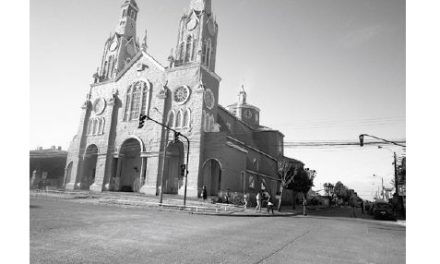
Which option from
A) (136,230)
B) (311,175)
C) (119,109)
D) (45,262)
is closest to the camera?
(45,262)

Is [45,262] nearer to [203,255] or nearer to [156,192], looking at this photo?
[203,255]

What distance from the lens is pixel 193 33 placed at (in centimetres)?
3512

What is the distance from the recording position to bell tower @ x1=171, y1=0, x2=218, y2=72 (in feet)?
113

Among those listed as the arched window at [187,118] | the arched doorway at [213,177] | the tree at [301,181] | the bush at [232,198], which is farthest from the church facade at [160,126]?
the tree at [301,181]

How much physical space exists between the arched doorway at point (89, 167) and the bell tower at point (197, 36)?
16.4 meters

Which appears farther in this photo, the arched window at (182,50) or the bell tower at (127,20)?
the bell tower at (127,20)

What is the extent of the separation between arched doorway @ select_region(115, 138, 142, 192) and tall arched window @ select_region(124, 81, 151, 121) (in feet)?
11.3

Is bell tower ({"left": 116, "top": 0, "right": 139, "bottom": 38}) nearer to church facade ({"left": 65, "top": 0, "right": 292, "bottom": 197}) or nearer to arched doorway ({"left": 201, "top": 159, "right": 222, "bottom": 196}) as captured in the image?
church facade ({"left": 65, "top": 0, "right": 292, "bottom": 197})

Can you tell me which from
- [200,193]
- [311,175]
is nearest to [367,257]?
[200,193]

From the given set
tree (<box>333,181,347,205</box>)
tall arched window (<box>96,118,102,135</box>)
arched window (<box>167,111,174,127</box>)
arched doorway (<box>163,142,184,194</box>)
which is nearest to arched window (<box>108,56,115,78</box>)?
tall arched window (<box>96,118,102,135</box>)

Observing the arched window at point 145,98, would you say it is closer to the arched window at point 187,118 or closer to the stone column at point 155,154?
the stone column at point 155,154

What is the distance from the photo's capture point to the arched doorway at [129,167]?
34969 mm
